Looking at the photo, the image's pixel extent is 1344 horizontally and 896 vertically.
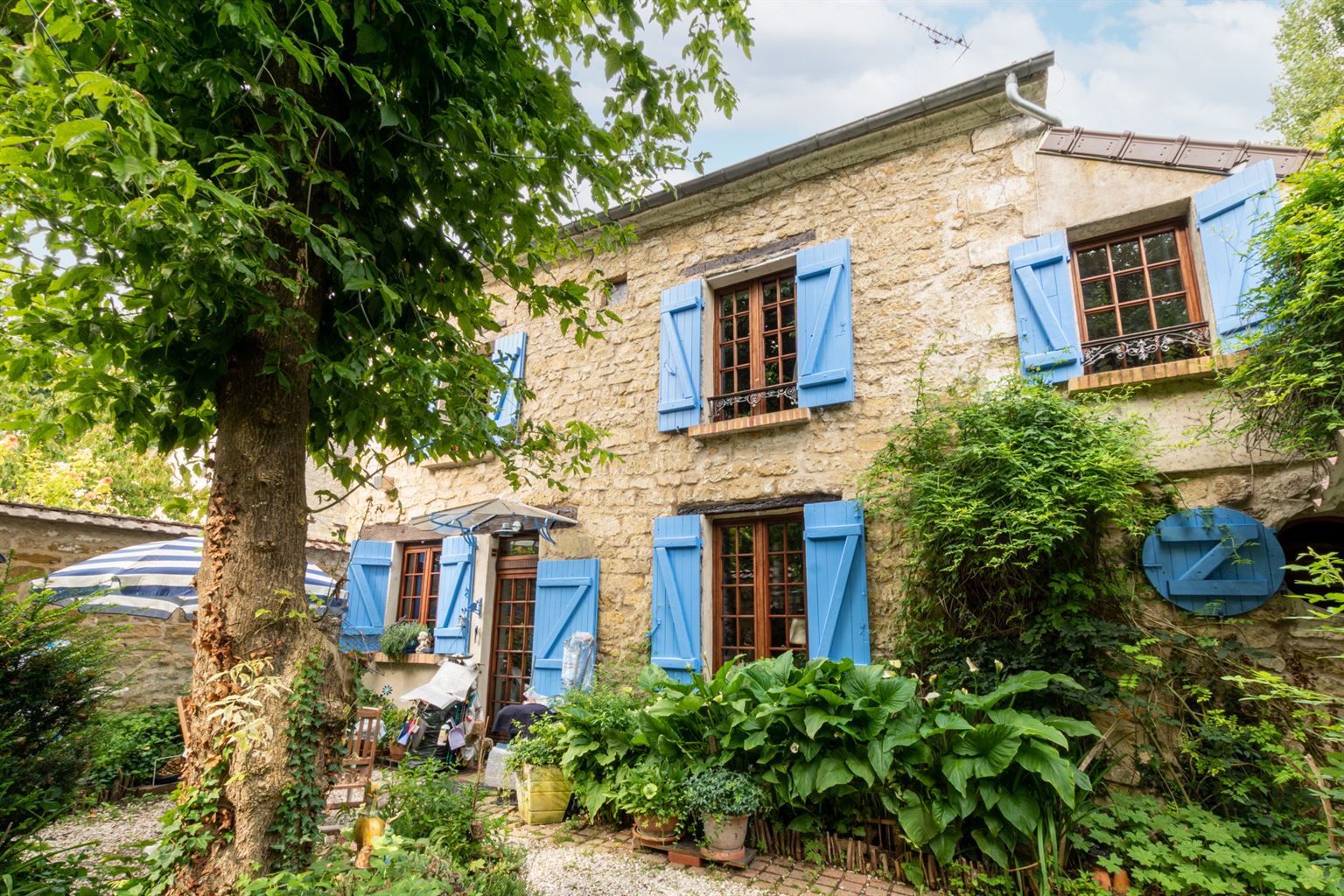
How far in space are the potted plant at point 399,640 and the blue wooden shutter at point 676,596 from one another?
345cm

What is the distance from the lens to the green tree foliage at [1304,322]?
3137 millimetres

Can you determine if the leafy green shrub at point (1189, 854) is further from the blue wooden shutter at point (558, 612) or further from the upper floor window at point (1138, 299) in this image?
the blue wooden shutter at point (558, 612)

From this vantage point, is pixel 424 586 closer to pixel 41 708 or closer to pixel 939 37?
pixel 41 708

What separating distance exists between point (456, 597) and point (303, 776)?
17.4 feet

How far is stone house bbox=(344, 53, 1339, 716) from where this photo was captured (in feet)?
14.9

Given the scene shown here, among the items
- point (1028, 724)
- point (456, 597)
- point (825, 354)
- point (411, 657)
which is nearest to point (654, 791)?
point (1028, 724)

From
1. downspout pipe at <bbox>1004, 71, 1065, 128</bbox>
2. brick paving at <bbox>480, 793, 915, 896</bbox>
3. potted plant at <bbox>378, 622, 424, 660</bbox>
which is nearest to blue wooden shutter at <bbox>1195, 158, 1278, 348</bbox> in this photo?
downspout pipe at <bbox>1004, 71, 1065, 128</bbox>

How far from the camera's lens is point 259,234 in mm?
2010

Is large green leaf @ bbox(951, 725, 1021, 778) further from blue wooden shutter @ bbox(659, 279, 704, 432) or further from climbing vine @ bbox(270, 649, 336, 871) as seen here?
blue wooden shutter @ bbox(659, 279, 704, 432)

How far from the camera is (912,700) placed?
401 centimetres

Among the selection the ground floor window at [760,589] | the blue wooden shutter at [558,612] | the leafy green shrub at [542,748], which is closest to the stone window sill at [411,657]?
the blue wooden shutter at [558,612]

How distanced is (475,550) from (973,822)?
564 centimetres

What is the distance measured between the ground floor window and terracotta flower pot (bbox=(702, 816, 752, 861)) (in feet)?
5.20

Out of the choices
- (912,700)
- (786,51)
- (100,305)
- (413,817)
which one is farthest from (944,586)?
(100,305)
